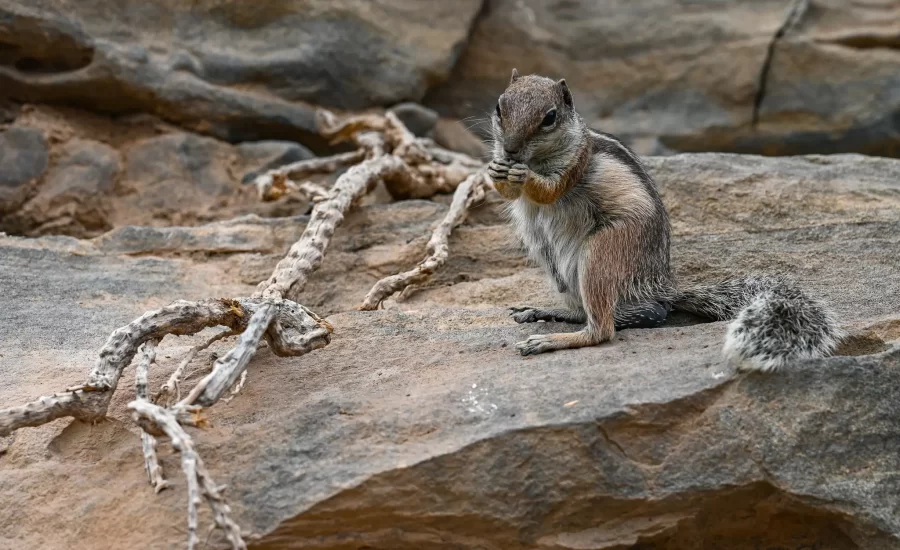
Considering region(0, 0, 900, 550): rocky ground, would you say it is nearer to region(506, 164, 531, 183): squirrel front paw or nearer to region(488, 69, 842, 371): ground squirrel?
region(488, 69, 842, 371): ground squirrel

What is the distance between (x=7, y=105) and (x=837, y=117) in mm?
9118

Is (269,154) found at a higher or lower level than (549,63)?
lower

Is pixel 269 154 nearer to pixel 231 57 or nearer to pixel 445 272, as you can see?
pixel 231 57

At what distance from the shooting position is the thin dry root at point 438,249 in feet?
21.5

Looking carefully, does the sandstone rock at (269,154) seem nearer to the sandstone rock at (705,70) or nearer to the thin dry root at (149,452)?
the sandstone rock at (705,70)

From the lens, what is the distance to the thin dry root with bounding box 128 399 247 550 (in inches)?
146

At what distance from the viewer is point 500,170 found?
5535 millimetres

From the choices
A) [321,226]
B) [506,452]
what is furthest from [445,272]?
[506,452]

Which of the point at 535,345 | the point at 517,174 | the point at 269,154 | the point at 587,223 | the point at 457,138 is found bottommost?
the point at 457,138

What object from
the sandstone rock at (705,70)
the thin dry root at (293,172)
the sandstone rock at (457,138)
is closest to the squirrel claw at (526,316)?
the thin dry root at (293,172)

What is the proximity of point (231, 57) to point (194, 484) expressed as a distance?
7.10m

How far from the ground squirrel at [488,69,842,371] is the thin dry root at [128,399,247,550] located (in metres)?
1.81

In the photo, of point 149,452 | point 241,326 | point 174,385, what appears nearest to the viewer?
point 149,452

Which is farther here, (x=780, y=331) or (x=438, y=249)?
(x=438, y=249)
